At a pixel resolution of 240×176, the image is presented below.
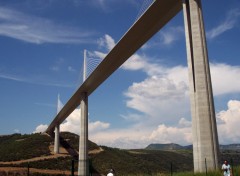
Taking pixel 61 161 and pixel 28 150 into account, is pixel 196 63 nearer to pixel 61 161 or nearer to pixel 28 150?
pixel 61 161

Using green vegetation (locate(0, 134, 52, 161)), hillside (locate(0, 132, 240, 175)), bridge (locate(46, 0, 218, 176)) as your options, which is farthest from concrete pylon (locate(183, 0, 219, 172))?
green vegetation (locate(0, 134, 52, 161))

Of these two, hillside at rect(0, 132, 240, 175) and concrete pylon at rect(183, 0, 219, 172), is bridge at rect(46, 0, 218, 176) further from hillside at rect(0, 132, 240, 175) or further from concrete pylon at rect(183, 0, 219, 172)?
hillside at rect(0, 132, 240, 175)

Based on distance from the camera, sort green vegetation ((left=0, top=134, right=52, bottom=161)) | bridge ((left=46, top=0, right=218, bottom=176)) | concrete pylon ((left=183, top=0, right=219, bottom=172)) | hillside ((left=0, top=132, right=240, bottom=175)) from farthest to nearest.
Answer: green vegetation ((left=0, top=134, right=52, bottom=161))
hillside ((left=0, top=132, right=240, bottom=175))
bridge ((left=46, top=0, right=218, bottom=176))
concrete pylon ((left=183, top=0, right=219, bottom=172))

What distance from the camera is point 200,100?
23.9 meters

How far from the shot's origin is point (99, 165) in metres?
69.9

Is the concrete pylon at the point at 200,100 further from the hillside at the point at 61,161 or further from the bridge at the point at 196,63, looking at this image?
the hillside at the point at 61,161

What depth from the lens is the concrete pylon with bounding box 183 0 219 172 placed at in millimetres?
23328

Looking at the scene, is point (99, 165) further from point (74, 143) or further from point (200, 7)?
point (200, 7)

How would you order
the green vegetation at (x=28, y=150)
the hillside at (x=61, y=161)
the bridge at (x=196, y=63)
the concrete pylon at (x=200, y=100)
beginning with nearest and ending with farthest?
1. the concrete pylon at (x=200, y=100)
2. the bridge at (x=196, y=63)
3. the hillside at (x=61, y=161)
4. the green vegetation at (x=28, y=150)

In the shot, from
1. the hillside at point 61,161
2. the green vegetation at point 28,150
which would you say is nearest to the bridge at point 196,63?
the hillside at point 61,161

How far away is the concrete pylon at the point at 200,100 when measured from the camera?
23.3 metres

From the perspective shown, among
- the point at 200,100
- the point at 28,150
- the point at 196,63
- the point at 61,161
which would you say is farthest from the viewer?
the point at 28,150

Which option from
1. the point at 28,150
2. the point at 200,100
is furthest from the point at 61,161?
the point at 200,100

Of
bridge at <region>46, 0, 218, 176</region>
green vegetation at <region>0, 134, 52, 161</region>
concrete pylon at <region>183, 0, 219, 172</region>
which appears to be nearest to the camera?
concrete pylon at <region>183, 0, 219, 172</region>
